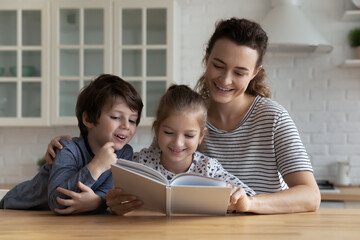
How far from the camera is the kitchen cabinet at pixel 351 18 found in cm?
420

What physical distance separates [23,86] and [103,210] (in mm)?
2587

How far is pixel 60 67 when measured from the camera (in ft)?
14.0

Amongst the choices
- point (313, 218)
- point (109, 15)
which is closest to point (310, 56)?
point (109, 15)

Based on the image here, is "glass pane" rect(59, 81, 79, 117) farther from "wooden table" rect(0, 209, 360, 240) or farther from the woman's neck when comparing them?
"wooden table" rect(0, 209, 360, 240)

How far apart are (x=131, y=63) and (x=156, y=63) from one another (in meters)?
0.20

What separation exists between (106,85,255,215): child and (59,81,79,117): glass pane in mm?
2257

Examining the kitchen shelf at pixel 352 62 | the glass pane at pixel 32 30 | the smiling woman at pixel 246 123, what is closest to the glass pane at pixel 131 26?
the glass pane at pixel 32 30

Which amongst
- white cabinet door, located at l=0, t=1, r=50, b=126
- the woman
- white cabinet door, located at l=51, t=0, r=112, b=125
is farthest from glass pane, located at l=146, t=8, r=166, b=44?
the woman

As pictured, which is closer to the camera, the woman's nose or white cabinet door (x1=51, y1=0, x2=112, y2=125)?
the woman's nose

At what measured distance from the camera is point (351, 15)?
428 centimetres

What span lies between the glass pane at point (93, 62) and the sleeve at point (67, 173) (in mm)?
2252

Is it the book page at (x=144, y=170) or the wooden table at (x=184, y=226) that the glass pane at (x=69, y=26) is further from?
the book page at (x=144, y=170)

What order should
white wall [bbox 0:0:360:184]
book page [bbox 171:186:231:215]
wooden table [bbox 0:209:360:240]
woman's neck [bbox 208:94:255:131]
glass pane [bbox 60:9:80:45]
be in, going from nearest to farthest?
wooden table [bbox 0:209:360:240], book page [bbox 171:186:231:215], woman's neck [bbox 208:94:255:131], glass pane [bbox 60:9:80:45], white wall [bbox 0:0:360:184]

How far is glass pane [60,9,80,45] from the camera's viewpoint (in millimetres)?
4258
